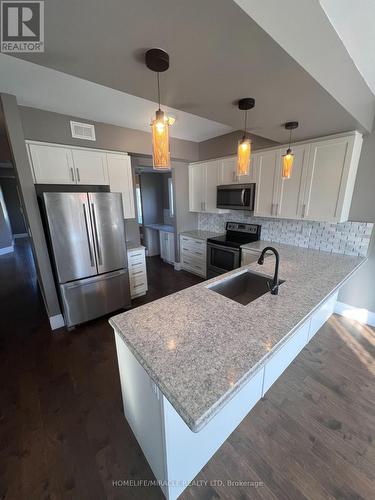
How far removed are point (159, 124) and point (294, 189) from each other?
7.06 ft

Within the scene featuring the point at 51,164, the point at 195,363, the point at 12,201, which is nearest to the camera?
the point at 195,363

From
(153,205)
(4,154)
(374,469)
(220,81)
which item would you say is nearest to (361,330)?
(374,469)

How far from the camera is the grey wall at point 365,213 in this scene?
2281 millimetres

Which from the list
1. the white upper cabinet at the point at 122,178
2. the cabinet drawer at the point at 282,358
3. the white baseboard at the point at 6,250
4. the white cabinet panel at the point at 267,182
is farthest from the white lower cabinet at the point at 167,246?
the white baseboard at the point at 6,250

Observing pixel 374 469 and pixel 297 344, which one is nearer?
pixel 374 469

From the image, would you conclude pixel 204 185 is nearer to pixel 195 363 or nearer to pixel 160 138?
pixel 160 138

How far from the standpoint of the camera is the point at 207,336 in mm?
1069

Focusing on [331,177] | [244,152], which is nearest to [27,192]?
[244,152]

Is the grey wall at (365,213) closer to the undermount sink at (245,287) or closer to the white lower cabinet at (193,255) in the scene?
the undermount sink at (245,287)

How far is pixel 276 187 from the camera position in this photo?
274cm

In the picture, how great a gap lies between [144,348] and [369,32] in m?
2.31

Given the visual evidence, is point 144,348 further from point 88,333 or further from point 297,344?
point 88,333

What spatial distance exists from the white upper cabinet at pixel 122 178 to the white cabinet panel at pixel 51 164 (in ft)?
1.75

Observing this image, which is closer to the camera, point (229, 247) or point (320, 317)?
point (320, 317)
